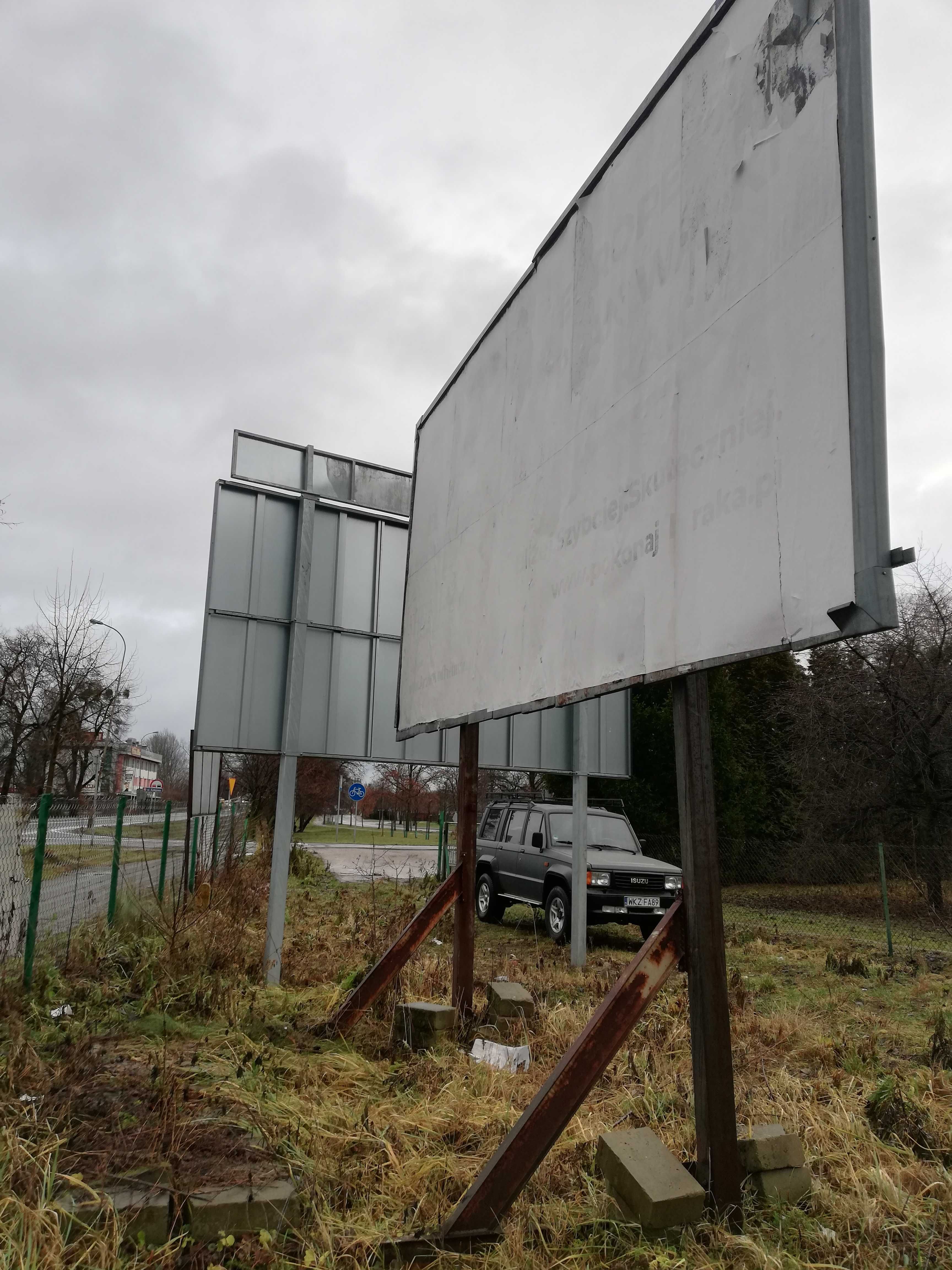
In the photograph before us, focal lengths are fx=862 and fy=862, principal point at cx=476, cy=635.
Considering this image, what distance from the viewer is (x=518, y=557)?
5.32 meters

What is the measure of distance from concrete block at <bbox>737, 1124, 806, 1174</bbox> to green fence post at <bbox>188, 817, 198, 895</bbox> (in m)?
9.81

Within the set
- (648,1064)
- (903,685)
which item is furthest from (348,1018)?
(903,685)

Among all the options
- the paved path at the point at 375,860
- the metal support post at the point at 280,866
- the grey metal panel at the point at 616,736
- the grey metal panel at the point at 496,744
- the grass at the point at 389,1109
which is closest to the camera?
the grass at the point at 389,1109

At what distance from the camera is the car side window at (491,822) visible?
14508mm

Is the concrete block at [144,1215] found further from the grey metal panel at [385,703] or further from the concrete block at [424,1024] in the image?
the grey metal panel at [385,703]

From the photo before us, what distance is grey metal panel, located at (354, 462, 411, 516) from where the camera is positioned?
8.76 metres

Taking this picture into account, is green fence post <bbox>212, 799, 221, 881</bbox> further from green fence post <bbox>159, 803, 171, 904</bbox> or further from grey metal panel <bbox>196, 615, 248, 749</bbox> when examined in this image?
grey metal panel <bbox>196, 615, 248, 749</bbox>

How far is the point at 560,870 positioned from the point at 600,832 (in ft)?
5.32

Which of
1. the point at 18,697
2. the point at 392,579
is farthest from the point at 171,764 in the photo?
the point at 392,579

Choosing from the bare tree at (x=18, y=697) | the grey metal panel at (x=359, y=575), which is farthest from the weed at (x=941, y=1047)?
the bare tree at (x=18, y=697)

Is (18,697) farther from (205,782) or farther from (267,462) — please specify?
(267,462)

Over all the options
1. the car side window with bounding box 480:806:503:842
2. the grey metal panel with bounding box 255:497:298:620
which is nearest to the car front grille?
the car side window with bounding box 480:806:503:842

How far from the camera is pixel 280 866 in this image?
7.46m

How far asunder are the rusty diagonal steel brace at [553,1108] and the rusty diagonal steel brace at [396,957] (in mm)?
2382
